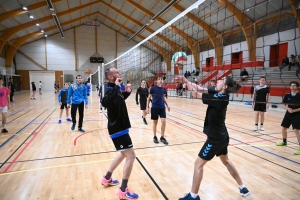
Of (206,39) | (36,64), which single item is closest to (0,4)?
(36,64)

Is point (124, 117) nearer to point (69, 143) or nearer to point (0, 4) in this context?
point (69, 143)

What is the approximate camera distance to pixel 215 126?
229 centimetres

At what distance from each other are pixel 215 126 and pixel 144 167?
1625mm

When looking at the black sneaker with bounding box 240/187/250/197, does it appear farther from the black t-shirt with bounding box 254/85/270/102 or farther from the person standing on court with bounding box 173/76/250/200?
the black t-shirt with bounding box 254/85/270/102

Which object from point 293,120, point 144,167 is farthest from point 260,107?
point 144,167

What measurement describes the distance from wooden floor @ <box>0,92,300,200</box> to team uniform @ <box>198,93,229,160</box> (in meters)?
0.71

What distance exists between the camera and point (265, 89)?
18.3 ft

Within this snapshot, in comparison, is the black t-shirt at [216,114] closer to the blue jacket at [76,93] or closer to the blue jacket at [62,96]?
the blue jacket at [76,93]

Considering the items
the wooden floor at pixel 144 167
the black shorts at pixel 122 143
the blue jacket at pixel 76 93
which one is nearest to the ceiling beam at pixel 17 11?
the blue jacket at pixel 76 93

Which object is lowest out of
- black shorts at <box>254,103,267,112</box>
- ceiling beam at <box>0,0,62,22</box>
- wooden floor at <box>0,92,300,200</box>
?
wooden floor at <box>0,92,300,200</box>

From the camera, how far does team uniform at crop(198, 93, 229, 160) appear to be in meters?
2.21

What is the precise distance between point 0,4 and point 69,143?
54.4 ft

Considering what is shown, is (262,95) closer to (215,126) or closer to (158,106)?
(158,106)

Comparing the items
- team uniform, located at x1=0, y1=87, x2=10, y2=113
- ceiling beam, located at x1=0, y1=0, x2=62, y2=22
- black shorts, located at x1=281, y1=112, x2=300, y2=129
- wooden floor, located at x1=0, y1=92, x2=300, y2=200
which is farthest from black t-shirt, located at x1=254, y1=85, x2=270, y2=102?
ceiling beam, located at x1=0, y1=0, x2=62, y2=22
